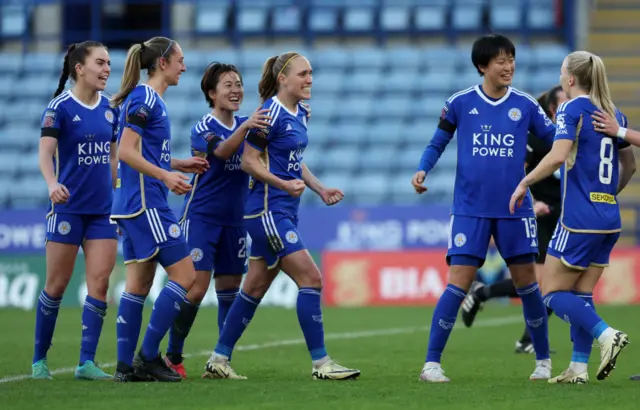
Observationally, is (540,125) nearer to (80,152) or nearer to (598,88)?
(598,88)

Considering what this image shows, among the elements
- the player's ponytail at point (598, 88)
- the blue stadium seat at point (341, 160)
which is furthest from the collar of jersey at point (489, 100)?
the blue stadium seat at point (341, 160)

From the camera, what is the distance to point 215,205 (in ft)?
26.9

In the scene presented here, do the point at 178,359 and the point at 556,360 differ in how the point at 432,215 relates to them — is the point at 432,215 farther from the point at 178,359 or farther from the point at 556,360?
the point at 178,359

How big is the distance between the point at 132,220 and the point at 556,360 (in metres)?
3.65

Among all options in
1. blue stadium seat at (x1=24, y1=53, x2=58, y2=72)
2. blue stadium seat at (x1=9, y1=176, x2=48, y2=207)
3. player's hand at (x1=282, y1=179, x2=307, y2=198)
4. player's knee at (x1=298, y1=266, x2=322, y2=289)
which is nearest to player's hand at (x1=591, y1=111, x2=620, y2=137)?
player's hand at (x1=282, y1=179, x2=307, y2=198)

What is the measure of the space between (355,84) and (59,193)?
1446cm

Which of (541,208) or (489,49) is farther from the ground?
(489,49)

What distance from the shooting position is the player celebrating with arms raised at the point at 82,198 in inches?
314

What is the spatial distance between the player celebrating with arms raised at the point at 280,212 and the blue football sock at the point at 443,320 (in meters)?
0.51

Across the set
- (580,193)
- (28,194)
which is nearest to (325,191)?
(580,193)

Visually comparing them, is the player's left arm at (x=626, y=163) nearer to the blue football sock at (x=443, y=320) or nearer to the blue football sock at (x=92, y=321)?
the blue football sock at (x=443, y=320)

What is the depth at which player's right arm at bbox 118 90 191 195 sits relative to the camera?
708cm

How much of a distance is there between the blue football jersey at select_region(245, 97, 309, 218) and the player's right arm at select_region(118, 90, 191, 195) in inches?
26.1

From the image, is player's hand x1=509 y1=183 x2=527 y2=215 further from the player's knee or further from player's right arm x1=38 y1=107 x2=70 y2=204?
player's right arm x1=38 y1=107 x2=70 y2=204
